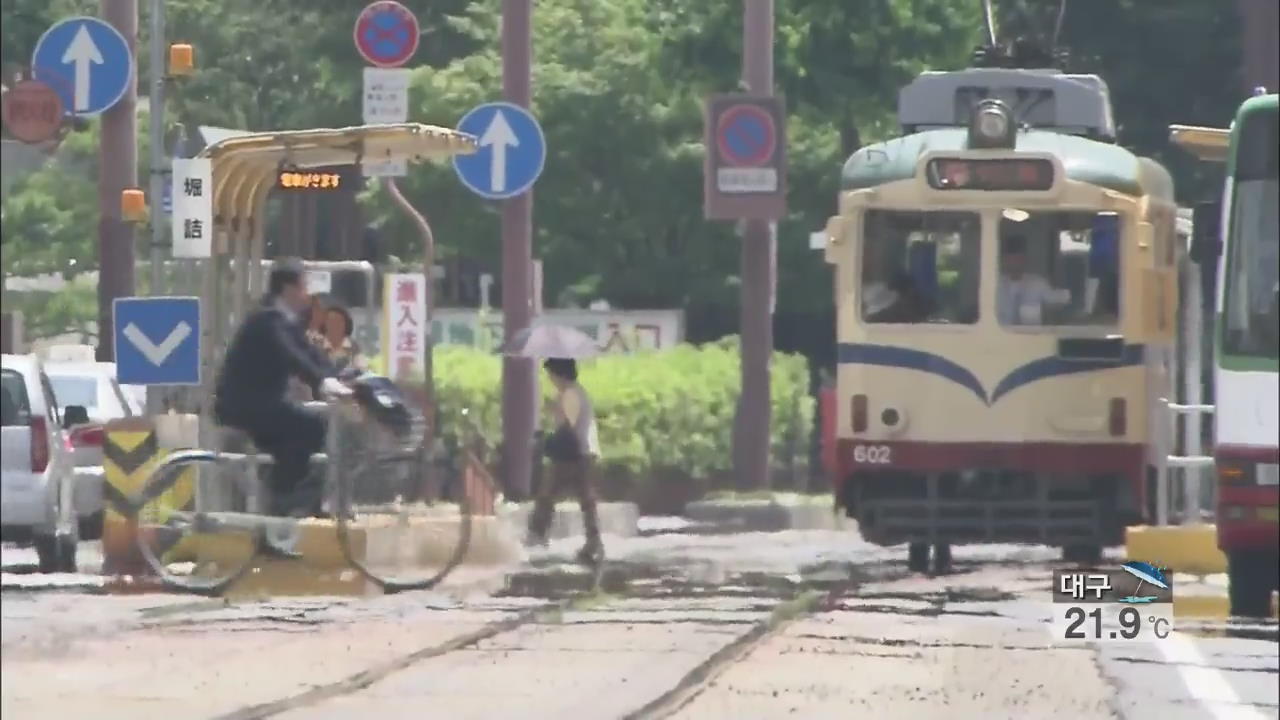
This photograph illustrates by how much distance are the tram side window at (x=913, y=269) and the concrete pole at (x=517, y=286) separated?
6.38 m

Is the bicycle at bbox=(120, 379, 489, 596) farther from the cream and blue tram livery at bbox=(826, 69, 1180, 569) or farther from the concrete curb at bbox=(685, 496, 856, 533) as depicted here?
the concrete curb at bbox=(685, 496, 856, 533)

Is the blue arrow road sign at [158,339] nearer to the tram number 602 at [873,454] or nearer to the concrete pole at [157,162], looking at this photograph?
Result: the concrete pole at [157,162]

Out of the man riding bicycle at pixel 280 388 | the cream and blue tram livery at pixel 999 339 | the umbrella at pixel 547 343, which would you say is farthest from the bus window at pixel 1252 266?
the umbrella at pixel 547 343

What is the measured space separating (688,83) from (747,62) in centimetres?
481

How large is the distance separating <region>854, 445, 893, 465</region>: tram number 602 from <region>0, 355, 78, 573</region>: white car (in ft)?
28.0

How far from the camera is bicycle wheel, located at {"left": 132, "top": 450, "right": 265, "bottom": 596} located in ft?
50.1

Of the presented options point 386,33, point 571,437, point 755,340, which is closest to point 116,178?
point 386,33

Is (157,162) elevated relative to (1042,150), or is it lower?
lower

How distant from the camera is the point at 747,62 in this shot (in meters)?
28.1

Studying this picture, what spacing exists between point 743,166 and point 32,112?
20.8m

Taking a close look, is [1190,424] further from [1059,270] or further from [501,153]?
[501,153]

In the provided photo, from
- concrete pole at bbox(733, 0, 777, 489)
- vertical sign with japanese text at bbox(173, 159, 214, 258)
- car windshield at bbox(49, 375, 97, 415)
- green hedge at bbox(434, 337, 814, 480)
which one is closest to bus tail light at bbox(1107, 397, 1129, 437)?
vertical sign with japanese text at bbox(173, 159, 214, 258)

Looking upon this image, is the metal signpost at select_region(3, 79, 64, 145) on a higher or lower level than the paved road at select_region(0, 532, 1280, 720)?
higher

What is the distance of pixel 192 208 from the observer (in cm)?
1683
